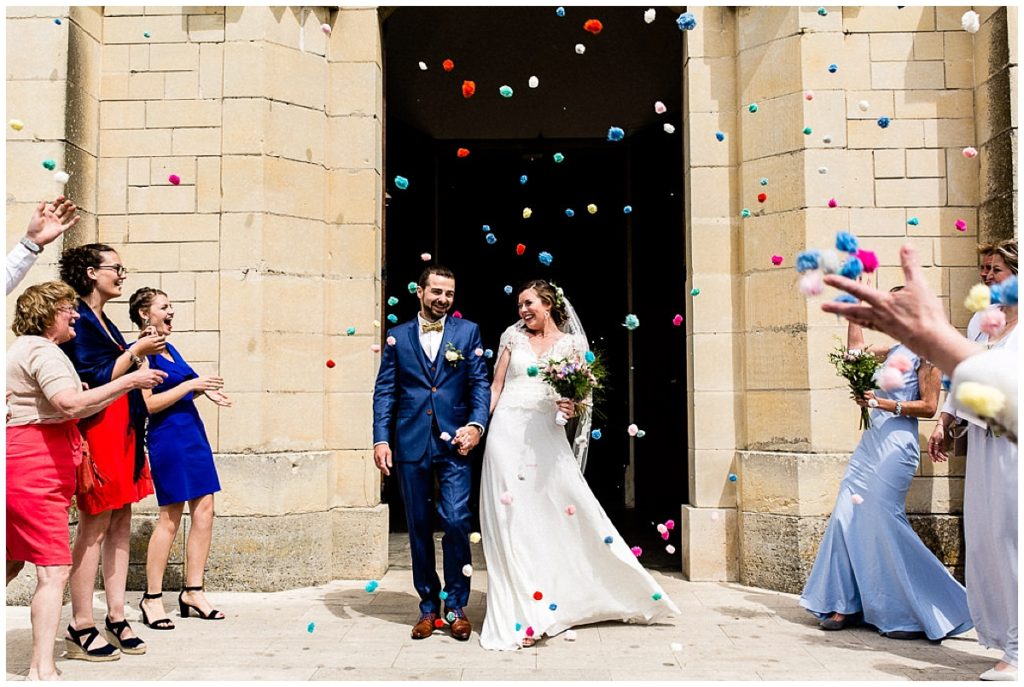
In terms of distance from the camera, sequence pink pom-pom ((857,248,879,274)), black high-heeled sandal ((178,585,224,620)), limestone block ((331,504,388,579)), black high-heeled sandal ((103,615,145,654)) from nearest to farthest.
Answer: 1. pink pom-pom ((857,248,879,274))
2. black high-heeled sandal ((103,615,145,654))
3. black high-heeled sandal ((178,585,224,620))
4. limestone block ((331,504,388,579))

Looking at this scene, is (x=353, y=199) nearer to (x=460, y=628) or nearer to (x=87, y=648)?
(x=460, y=628)

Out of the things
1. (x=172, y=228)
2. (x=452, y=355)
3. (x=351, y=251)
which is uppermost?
(x=172, y=228)

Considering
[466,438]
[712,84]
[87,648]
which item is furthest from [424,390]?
[712,84]

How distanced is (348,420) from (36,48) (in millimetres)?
3365

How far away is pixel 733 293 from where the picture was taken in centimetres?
648

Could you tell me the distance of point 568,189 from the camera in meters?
12.6

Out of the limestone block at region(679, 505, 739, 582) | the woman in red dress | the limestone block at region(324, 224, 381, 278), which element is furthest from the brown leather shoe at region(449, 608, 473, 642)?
the limestone block at region(324, 224, 381, 278)

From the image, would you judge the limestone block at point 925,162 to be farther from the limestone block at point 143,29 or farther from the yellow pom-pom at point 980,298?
the limestone block at point 143,29

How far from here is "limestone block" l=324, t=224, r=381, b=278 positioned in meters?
6.53

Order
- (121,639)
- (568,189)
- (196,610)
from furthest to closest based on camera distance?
(568,189) < (196,610) < (121,639)

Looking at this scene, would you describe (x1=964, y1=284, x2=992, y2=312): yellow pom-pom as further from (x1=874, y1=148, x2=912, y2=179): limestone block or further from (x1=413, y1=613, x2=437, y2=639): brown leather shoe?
(x1=874, y1=148, x2=912, y2=179): limestone block

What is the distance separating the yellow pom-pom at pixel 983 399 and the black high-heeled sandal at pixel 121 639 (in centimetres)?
420

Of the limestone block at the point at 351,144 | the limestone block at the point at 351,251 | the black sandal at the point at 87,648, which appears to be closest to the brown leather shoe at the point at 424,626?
the black sandal at the point at 87,648

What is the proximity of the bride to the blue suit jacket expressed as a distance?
0.19 meters
